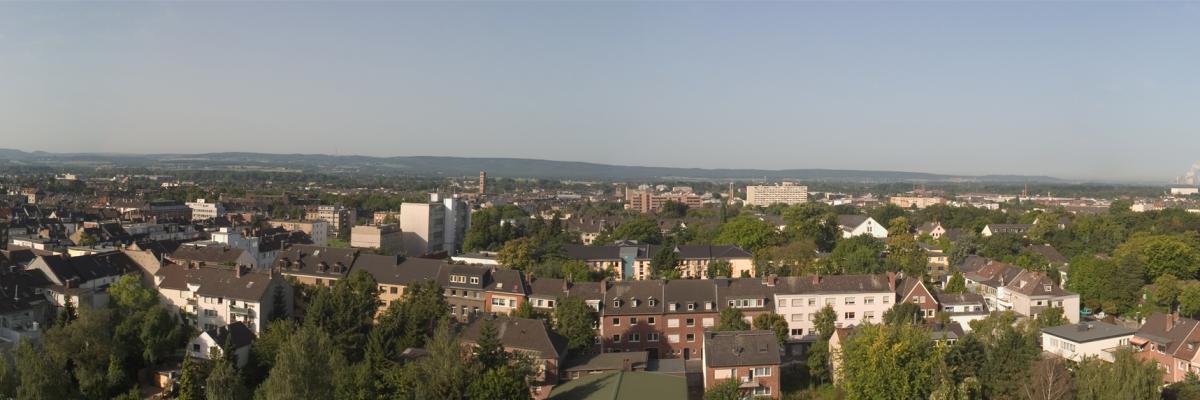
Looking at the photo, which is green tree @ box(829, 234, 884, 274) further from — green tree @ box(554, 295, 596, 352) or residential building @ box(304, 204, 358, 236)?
residential building @ box(304, 204, 358, 236)

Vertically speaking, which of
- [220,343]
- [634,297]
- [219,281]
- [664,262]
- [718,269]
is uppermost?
[219,281]

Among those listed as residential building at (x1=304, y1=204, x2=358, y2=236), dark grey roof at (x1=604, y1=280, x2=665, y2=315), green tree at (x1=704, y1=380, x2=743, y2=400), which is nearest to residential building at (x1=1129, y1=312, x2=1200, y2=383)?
green tree at (x1=704, y1=380, x2=743, y2=400)

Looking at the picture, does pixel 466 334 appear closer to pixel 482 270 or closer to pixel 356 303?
pixel 356 303

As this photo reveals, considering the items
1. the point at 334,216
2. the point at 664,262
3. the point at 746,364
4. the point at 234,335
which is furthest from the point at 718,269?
the point at 334,216

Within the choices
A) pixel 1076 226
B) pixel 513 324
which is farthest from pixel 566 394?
pixel 1076 226

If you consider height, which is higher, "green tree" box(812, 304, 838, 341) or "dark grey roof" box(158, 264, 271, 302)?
"dark grey roof" box(158, 264, 271, 302)

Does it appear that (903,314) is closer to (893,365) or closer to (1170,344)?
(1170,344)

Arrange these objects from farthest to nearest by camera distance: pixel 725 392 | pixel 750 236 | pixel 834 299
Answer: pixel 750 236 < pixel 834 299 < pixel 725 392
